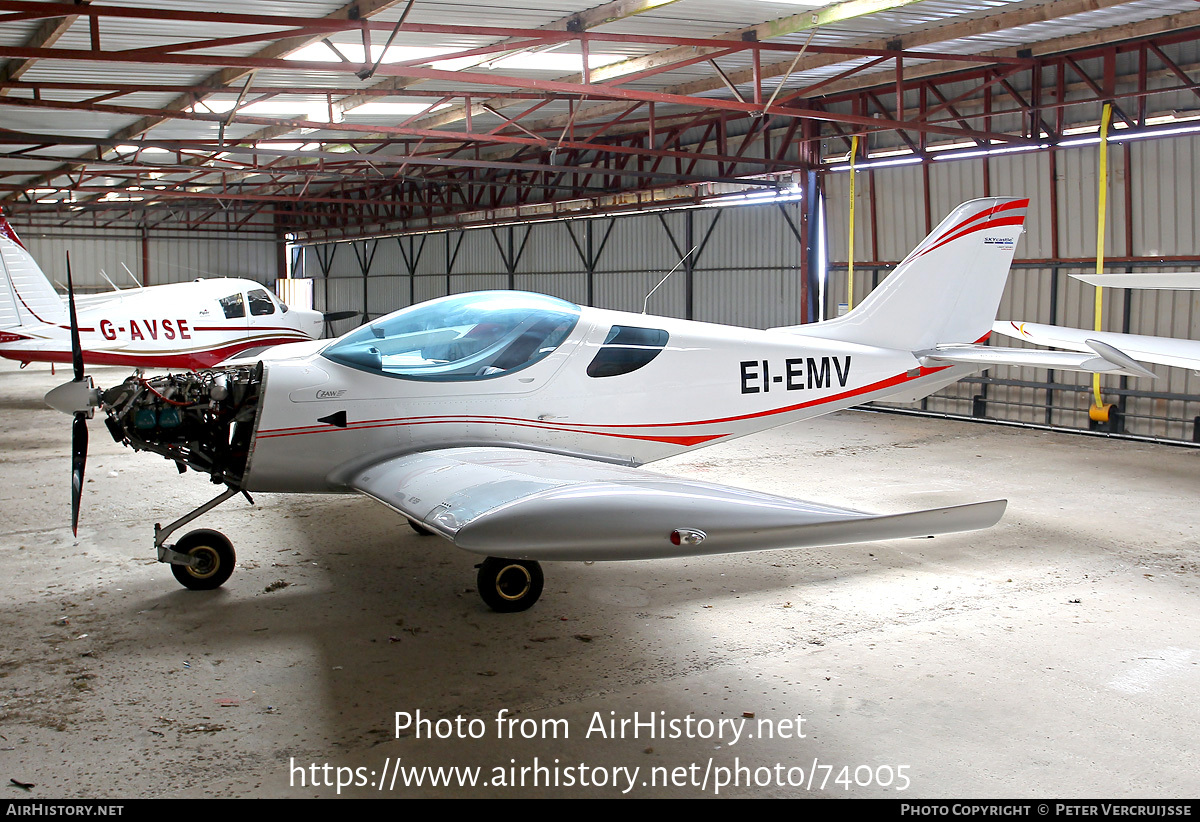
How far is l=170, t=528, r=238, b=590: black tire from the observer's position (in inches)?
252

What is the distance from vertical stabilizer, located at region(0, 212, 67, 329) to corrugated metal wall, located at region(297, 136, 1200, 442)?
11.8m

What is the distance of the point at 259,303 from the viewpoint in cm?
1733

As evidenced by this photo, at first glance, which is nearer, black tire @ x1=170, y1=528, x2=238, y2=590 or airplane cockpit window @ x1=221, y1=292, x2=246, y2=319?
black tire @ x1=170, y1=528, x2=238, y2=590

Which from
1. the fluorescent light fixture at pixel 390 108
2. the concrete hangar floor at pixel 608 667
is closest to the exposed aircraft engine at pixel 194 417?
the concrete hangar floor at pixel 608 667

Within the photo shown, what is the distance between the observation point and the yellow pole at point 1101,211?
12555mm

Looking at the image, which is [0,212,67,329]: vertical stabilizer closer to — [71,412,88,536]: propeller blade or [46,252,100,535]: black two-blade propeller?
[46,252,100,535]: black two-blade propeller

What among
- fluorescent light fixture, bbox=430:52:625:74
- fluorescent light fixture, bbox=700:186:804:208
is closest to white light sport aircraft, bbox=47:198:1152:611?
fluorescent light fixture, bbox=430:52:625:74

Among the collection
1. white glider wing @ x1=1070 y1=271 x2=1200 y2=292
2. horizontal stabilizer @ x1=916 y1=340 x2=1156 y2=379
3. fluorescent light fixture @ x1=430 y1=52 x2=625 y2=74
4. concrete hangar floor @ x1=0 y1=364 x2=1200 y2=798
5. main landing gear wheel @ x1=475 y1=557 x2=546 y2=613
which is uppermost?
fluorescent light fixture @ x1=430 y1=52 x2=625 y2=74

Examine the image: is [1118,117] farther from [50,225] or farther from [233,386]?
[50,225]

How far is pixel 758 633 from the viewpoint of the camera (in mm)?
A: 5645

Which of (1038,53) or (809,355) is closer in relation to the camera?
(809,355)

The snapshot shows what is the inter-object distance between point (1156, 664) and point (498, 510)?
3771 mm

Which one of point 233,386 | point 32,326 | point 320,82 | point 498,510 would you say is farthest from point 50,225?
point 498,510

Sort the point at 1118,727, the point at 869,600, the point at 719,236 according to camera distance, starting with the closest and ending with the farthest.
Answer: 1. the point at 1118,727
2. the point at 869,600
3. the point at 719,236
